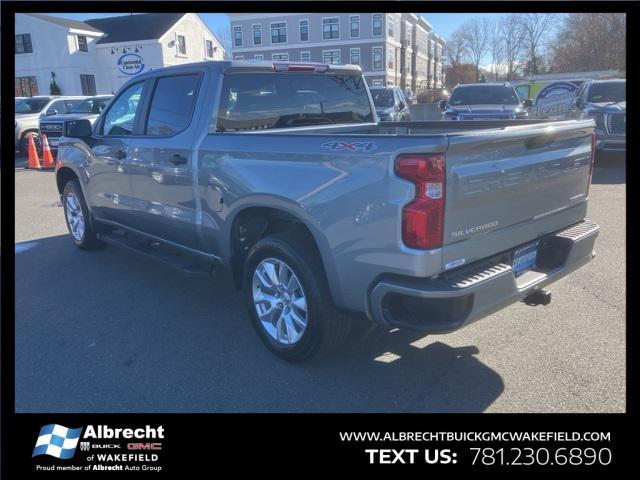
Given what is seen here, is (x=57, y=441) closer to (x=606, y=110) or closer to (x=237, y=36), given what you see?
(x=606, y=110)

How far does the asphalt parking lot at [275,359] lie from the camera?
3.23m

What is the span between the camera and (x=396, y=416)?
3082 millimetres

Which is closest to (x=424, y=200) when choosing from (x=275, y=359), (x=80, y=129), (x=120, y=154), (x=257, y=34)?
(x=275, y=359)

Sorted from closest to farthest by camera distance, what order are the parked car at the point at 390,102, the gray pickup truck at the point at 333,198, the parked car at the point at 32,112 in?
1. the gray pickup truck at the point at 333,198
2. the parked car at the point at 390,102
3. the parked car at the point at 32,112

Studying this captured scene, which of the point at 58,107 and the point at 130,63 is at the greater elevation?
the point at 130,63

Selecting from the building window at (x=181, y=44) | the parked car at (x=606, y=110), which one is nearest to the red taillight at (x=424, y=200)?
the parked car at (x=606, y=110)

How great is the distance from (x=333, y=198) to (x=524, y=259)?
1.32 m

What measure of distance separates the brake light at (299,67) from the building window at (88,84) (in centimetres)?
4188

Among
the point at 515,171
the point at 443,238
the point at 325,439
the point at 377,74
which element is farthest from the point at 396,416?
the point at 377,74

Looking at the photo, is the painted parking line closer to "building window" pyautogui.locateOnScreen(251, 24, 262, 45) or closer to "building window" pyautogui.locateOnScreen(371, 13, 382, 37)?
"building window" pyautogui.locateOnScreen(251, 24, 262, 45)

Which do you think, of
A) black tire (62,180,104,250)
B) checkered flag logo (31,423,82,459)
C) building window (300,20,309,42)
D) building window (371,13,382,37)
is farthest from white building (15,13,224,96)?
checkered flag logo (31,423,82,459)

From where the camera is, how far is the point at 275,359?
375 cm

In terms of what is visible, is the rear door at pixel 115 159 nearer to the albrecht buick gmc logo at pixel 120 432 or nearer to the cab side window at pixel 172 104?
the cab side window at pixel 172 104

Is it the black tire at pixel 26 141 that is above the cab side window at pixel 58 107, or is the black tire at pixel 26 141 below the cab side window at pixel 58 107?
below
